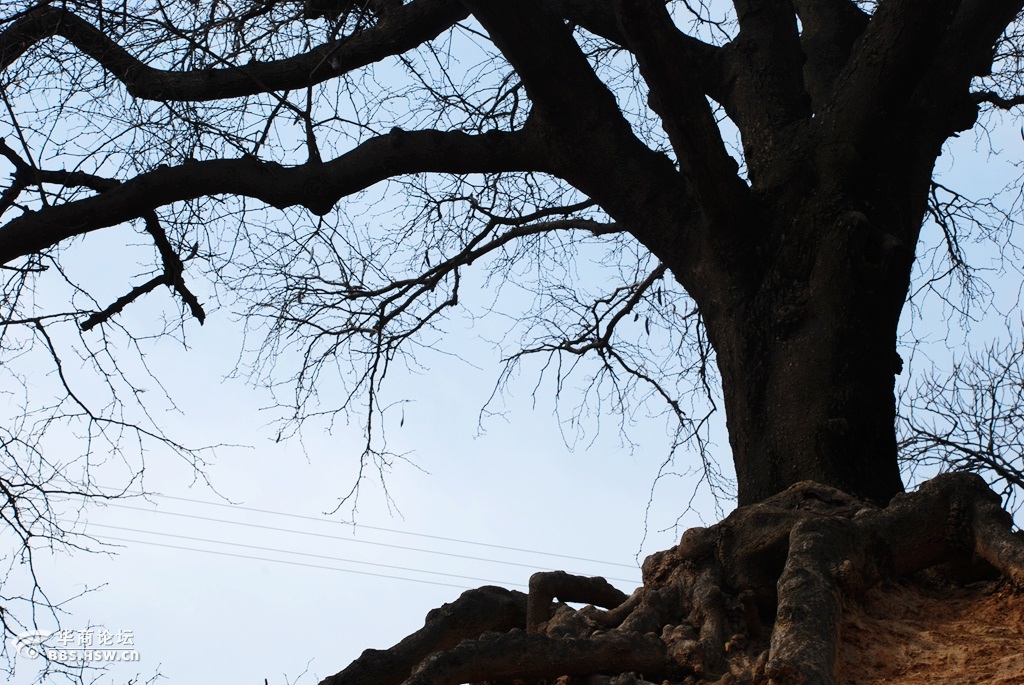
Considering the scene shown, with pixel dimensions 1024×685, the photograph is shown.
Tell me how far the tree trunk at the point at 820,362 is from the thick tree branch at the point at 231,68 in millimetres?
2092

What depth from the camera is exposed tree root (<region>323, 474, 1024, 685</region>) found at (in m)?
2.71

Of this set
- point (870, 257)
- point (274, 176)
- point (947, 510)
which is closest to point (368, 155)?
point (274, 176)

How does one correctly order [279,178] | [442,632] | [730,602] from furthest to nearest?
[279,178], [442,632], [730,602]

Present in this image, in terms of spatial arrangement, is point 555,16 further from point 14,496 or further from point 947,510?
point 14,496

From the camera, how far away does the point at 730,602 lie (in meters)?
3.12

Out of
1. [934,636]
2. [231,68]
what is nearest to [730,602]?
[934,636]

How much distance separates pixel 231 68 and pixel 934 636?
143 inches

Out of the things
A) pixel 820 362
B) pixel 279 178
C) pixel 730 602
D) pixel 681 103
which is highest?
pixel 279 178

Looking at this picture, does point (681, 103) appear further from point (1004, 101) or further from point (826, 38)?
point (1004, 101)

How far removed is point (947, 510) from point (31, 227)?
4094mm

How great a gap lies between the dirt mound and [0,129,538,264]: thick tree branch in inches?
101

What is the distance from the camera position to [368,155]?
16.1 feet

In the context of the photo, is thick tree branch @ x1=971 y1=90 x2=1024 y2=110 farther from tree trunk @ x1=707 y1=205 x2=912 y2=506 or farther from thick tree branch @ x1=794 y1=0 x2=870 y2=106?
tree trunk @ x1=707 y1=205 x2=912 y2=506

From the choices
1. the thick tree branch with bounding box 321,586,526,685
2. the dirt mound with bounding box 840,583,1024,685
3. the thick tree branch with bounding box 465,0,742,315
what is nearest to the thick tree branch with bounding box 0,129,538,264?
the thick tree branch with bounding box 465,0,742,315
